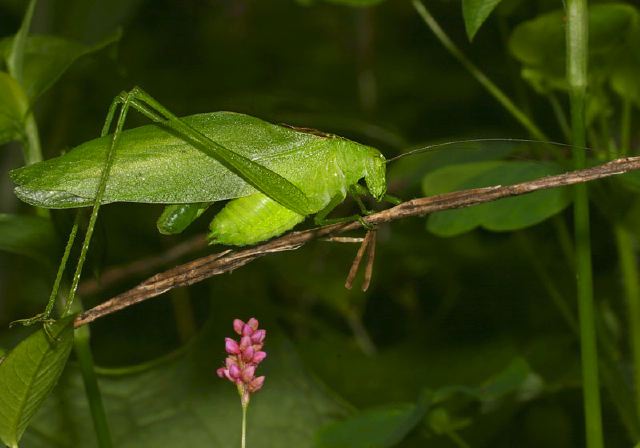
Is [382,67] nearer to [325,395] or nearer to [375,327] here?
[375,327]

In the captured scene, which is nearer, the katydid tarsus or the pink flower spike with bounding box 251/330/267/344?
the pink flower spike with bounding box 251/330/267/344

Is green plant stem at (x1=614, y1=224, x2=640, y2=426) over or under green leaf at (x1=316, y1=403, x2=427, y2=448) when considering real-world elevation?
over

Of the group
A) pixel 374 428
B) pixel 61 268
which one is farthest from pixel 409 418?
pixel 61 268

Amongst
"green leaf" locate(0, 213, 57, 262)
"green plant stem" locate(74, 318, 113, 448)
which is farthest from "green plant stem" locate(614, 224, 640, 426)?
"green leaf" locate(0, 213, 57, 262)

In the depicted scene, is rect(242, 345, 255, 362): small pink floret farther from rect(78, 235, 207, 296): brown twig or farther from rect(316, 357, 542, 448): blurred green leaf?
rect(78, 235, 207, 296): brown twig

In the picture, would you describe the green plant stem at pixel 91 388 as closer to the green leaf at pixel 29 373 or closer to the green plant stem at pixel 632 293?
the green leaf at pixel 29 373

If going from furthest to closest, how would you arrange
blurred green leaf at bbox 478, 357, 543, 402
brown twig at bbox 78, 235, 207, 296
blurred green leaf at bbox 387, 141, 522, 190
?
brown twig at bbox 78, 235, 207, 296, blurred green leaf at bbox 387, 141, 522, 190, blurred green leaf at bbox 478, 357, 543, 402

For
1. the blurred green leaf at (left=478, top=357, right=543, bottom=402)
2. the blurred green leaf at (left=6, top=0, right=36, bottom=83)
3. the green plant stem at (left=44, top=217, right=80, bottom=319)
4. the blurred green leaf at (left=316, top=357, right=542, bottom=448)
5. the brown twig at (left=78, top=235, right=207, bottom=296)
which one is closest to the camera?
the green plant stem at (left=44, top=217, right=80, bottom=319)

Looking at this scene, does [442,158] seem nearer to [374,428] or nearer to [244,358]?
[374,428]

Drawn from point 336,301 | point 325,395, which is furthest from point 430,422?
point 336,301
